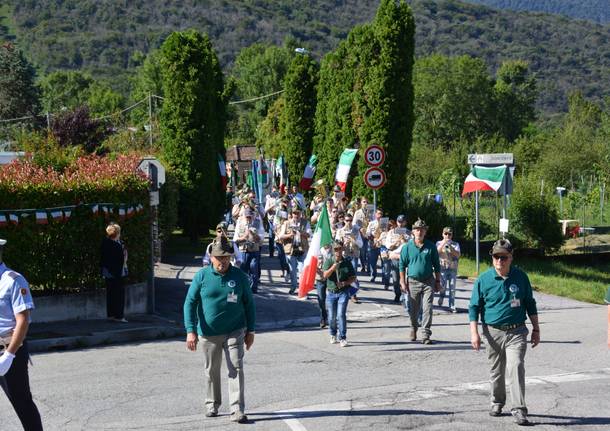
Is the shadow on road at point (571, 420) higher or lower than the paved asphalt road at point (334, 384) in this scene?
higher

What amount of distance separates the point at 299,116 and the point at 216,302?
32766mm

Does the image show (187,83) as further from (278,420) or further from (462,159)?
(462,159)

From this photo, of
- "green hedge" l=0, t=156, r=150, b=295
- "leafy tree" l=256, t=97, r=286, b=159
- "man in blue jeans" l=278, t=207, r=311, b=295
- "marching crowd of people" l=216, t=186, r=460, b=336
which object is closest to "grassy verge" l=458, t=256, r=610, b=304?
"marching crowd of people" l=216, t=186, r=460, b=336

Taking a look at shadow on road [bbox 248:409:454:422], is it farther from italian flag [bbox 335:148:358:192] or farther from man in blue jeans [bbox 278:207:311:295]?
italian flag [bbox 335:148:358:192]

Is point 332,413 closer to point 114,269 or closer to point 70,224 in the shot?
point 114,269

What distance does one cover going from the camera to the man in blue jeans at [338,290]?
14.3 metres

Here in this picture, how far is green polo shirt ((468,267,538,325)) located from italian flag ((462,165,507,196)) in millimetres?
13819

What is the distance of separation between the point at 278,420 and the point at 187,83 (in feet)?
66.5

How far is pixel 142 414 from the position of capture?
32.7 feet

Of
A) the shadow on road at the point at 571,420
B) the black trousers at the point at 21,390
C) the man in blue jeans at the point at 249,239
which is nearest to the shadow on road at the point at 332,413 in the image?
the shadow on road at the point at 571,420

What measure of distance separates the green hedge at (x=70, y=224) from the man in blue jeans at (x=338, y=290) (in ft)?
14.3

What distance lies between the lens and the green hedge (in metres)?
15.6

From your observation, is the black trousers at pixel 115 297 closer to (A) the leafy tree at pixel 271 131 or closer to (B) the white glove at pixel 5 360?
(B) the white glove at pixel 5 360

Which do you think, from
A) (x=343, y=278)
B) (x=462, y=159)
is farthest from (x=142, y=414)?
(x=462, y=159)
